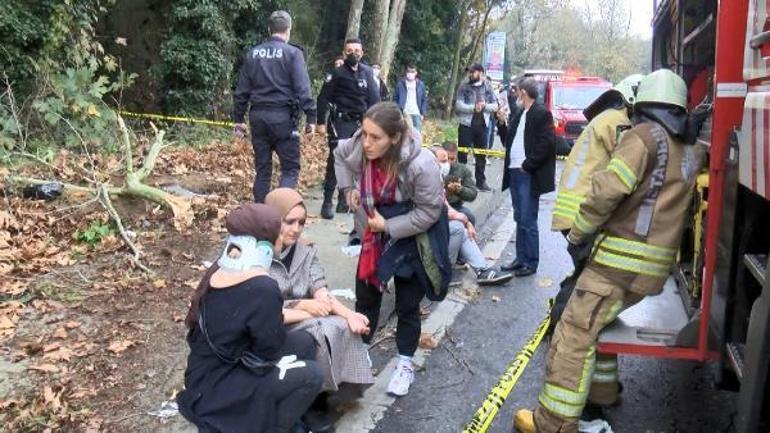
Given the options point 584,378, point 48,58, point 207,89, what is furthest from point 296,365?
point 207,89

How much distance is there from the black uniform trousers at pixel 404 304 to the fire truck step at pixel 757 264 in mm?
1724

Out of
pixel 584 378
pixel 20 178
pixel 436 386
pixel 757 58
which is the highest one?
pixel 757 58

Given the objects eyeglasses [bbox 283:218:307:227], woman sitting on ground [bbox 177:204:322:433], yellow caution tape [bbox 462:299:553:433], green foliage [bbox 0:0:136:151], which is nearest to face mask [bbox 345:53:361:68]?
green foliage [bbox 0:0:136:151]

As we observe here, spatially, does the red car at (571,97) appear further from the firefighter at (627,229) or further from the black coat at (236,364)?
the black coat at (236,364)

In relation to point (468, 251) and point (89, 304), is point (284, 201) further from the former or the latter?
point (468, 251)

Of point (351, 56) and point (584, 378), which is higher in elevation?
point (351, 56)

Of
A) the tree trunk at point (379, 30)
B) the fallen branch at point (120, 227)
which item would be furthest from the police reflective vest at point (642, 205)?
the tree trunk at point (379, 30)

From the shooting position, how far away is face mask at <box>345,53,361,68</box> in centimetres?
736

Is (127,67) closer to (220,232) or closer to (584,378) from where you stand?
(220,232)

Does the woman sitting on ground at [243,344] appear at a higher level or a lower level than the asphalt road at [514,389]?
higher

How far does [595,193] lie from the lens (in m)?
3.08

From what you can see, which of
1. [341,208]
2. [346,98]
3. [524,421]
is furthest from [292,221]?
[341,208]

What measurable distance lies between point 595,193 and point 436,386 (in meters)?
1.64

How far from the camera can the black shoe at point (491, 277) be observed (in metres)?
5.87
